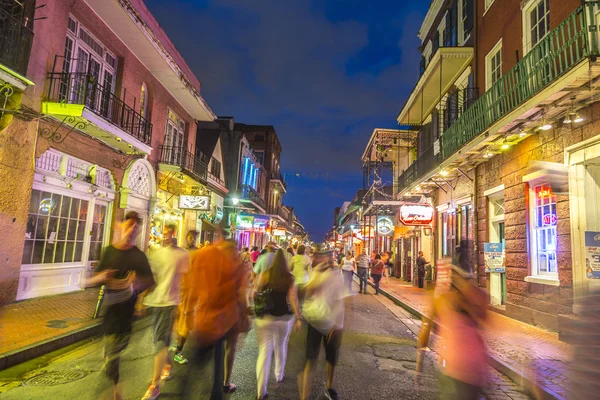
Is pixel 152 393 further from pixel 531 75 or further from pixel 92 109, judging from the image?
pixel 531 75

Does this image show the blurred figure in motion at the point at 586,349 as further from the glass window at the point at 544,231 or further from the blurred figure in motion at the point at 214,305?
the glass window at the point at 544,231

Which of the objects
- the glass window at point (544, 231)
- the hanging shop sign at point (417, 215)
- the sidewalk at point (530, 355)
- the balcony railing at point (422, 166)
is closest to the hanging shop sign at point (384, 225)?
the balcony railing at point (422, 166)

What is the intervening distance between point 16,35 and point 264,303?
7.69 meters

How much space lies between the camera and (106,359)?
3756 millimetres

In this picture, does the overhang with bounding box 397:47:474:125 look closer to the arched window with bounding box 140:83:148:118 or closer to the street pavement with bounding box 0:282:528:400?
the street pavement with bounding box 0:282:528:400

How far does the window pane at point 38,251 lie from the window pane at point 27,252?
0.12 metres

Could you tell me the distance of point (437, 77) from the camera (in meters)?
15.2

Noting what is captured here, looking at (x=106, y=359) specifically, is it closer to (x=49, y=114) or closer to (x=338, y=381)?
(x=338, y=381)

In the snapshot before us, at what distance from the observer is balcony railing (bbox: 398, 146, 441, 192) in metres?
15.0

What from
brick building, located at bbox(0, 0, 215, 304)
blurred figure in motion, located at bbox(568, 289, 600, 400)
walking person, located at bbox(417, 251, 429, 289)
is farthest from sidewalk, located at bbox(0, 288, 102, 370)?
walking person, located at bbox(417, 251, 429, 289)

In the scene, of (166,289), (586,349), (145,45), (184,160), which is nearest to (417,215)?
(184,160)

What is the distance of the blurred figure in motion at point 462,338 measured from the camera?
3.13 meters

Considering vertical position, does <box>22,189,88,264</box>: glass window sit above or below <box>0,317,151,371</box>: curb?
above

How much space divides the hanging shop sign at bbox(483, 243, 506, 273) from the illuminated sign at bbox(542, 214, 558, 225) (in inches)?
75.6
